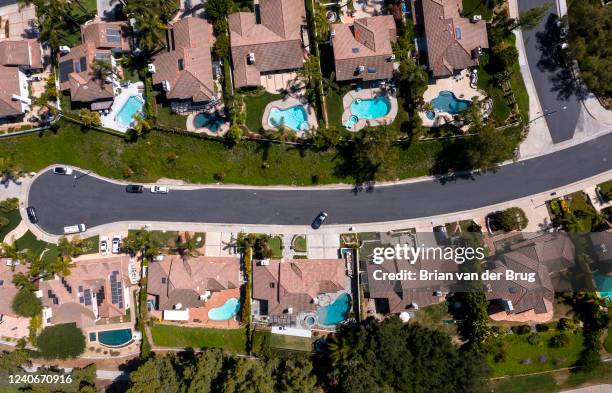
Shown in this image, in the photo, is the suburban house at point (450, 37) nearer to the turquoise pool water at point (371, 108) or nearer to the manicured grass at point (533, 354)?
the turquoise pool water at point (371, 108)

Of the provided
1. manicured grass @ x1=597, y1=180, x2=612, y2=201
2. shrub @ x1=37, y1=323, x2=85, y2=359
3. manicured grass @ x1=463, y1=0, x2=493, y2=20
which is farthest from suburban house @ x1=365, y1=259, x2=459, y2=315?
shrub @ x1=37, y1=323, x2=85, y2=359

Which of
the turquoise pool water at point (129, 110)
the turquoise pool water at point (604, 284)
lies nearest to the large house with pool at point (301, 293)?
the turquoise pool water at point (129, 110)

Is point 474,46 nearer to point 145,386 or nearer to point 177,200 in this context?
point 177,200

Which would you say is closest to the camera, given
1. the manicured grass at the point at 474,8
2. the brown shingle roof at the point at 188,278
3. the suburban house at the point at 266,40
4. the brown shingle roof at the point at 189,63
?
the brown shingle roof at the point at 189,63

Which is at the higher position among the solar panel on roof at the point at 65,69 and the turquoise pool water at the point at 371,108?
the solar panel on roof at the point at 65,69

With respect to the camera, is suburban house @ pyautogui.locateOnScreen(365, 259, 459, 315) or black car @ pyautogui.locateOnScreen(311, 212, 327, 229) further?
black car @ pyautogui.locateOnScreen(311, 212, 327, 229)

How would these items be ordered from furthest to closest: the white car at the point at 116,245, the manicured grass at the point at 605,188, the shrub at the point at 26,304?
the white car at the point at 116,245 → the manicured grass at the point at 605,188 → the shrub at the point at 26,304

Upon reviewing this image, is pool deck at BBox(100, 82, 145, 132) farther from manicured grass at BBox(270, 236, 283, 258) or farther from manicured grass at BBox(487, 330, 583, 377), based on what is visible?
manicured grass at BBox(487, 330, 583, 377)
